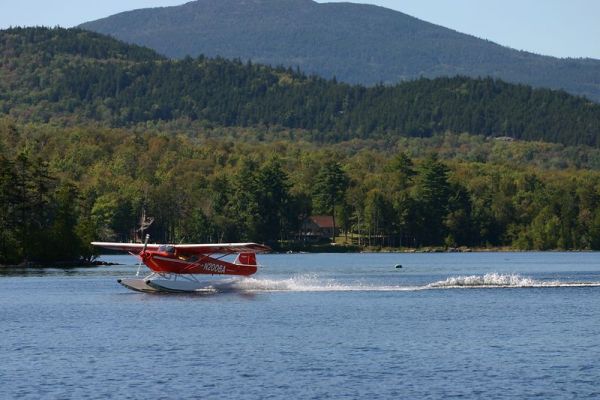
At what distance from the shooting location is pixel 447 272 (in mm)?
89938

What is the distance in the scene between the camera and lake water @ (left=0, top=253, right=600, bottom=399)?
106 feet

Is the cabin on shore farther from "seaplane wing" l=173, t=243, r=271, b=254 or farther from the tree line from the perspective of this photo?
"seaplane wing" l=173, t=243, r=271, b=254

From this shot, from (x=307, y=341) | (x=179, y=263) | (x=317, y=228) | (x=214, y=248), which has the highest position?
(x=317, y=228)

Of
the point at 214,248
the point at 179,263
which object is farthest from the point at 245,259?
the point at 179,263

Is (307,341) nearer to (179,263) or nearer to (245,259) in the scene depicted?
(179,263)

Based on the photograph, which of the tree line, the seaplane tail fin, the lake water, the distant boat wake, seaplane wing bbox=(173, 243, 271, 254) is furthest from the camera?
the tree line

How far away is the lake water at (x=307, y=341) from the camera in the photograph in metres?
32.3

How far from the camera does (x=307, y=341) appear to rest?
41.5 metres

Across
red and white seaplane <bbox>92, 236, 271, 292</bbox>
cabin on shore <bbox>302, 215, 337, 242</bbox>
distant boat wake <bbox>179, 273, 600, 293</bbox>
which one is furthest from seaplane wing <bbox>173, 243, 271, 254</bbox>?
cabin on shore <bbox>302, 215, 337, 242</bbox>

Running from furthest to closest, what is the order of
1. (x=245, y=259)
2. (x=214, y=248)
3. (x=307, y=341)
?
(x=245, y=259), (x=214, y=248), (x=307, y=341)

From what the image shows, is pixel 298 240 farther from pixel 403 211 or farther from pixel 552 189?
pixel 552 189

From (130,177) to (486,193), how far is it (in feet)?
175

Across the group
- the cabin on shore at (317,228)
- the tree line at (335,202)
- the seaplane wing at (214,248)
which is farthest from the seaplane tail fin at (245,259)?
the cabin on shore at (317,228)

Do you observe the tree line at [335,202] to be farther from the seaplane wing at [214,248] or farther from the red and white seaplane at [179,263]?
the seaplane wing at [214,248]
